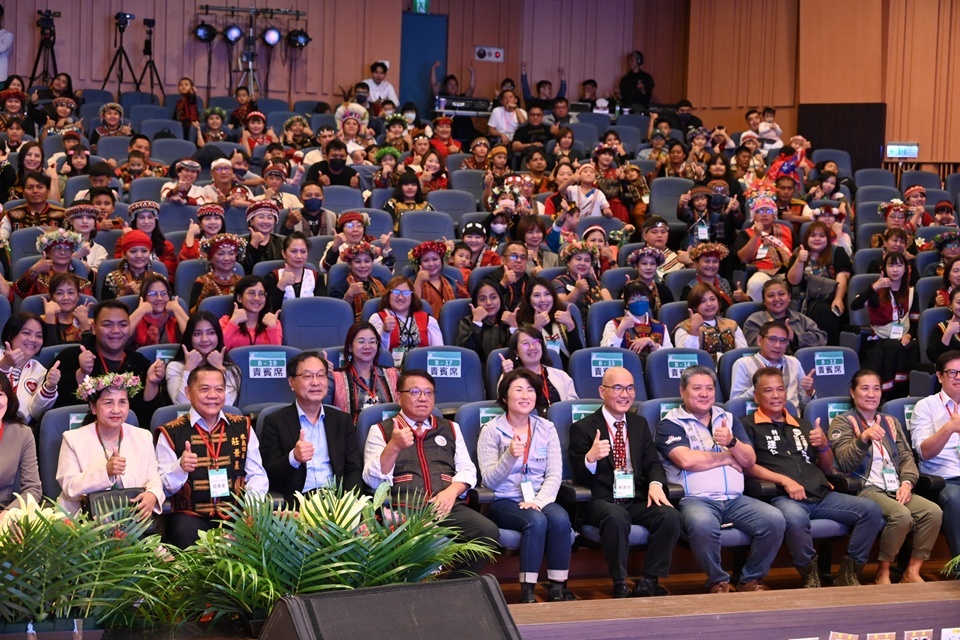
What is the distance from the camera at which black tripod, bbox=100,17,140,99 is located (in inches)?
459

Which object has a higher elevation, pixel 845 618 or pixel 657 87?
pixel 657 87

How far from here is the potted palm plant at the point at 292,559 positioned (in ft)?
6.93

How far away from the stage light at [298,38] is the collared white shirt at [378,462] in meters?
8.61

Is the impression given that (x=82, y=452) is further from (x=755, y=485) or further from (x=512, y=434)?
(x=755, y=485)

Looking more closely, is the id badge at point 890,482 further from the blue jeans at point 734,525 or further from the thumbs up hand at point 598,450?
the thumbs up hand at point 598,450

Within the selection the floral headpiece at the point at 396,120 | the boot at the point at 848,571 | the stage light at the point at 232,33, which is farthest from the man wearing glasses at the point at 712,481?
the stage light at the point at 232,33

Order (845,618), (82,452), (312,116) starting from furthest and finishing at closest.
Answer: (312,116) < (82,452) < (845,618)

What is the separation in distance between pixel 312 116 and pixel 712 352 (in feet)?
20.1

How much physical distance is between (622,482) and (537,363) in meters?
0.99

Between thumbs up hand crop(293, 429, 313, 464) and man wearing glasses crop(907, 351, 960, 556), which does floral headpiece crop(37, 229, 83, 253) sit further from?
man wearing glasses crop(907, 351, 960, 556)

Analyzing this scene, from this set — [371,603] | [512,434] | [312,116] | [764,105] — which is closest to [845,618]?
[371,603]

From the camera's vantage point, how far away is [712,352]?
602 centimetres

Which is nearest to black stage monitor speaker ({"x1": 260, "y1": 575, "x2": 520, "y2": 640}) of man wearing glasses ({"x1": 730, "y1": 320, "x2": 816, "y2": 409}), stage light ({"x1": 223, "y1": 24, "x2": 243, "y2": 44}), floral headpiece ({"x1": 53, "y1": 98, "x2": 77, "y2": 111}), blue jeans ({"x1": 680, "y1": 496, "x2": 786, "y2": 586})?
blue jeans ({"x1": 680, "y1": 496, "x2": 786, "y2": 586})

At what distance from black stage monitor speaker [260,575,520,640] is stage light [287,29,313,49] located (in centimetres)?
1098
